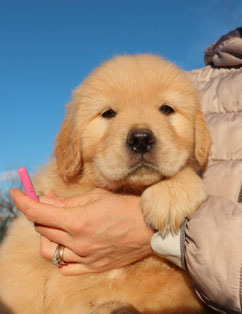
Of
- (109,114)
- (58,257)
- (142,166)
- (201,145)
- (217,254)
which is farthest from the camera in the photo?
(201,145)

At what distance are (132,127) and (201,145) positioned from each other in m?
0.80

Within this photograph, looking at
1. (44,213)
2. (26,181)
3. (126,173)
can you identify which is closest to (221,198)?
(126,173)

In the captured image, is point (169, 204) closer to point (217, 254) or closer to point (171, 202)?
point (171, 202)

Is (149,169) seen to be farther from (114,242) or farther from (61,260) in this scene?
(61,260)

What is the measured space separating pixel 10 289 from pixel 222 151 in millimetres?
2117

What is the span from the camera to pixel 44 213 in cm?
227

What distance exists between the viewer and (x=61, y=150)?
284 cm

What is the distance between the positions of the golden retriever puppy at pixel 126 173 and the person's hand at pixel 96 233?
9 centimetres

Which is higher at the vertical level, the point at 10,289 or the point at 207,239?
the point at 207,239

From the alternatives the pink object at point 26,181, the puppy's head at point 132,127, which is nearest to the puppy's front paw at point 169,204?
the puppy's head at point 132,127

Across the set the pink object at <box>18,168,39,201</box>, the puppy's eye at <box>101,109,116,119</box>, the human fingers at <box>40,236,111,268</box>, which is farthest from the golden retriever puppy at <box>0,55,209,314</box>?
the pink object at <box>18,168,39,201</box>

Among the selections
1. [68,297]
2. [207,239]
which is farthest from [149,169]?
[68,297]

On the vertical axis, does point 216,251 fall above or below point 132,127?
below

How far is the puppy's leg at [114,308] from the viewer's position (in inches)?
82.4
